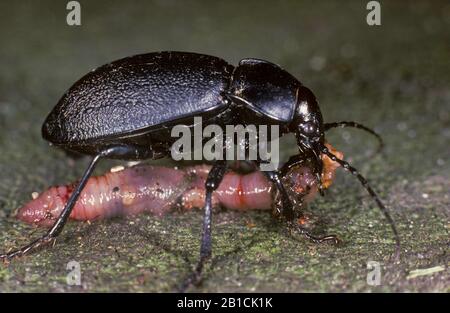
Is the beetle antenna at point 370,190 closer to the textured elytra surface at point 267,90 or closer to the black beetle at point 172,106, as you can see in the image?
the black beetle at point 172,106

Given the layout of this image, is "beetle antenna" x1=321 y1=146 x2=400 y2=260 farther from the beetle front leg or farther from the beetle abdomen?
the beetle abdomen

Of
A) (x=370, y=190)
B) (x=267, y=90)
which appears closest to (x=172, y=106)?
(x=267, y=90)

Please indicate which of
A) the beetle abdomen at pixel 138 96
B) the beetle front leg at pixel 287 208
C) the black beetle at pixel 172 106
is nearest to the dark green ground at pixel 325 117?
the beetle front leg at pixel 287 208

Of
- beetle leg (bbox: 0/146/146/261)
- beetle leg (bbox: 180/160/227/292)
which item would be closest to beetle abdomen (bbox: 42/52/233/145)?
beetle leg (bbox: 0/146/146/261)

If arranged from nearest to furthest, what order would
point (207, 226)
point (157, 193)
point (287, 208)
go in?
1. point (207, 226)
2. point (287, 208)
3. point (157, 193)

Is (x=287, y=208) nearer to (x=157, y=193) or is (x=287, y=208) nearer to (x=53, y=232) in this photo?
(x=157, y=193)
